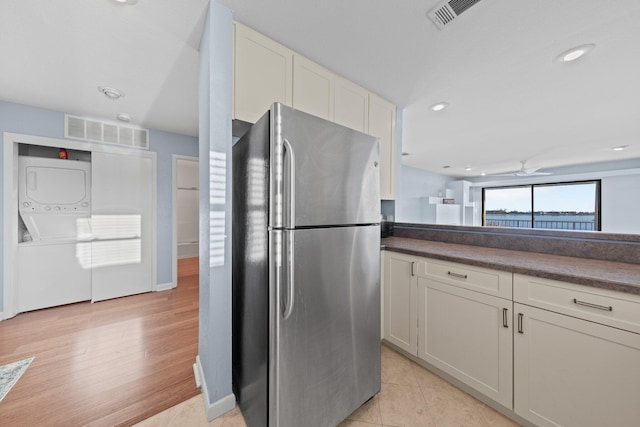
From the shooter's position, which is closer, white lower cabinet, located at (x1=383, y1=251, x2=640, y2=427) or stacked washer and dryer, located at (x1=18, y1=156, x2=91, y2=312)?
white lower cabinet, located at (x1=383, y1=251, x2=640, y2=427)

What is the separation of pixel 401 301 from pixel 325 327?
3.18 ft

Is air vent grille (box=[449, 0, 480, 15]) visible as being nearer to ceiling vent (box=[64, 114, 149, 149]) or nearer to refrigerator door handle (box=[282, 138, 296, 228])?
refrigerator door handle (box=[282, 138, 296, 228])

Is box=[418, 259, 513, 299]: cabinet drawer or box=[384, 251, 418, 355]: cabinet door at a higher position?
box=[418, 259, 513, 299]: cabinet drawer

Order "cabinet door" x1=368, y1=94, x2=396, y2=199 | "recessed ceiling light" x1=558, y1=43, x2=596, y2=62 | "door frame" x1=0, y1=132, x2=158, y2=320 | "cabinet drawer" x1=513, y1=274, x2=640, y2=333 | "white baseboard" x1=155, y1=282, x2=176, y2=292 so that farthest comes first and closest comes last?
"white baseboard" x1=155, y1=282, x2=176, y2=292 → "door frame" x1=0, y1=132, x2=158, y2=320 → "cabinet door" x1=368, y1=94, x2=396, y2=199 → "recessed ceiling light" x1=558, y1=43, x2=596, y2=62 → "cabinet drawer" x1=513, y1=274, x2=640, y2=333

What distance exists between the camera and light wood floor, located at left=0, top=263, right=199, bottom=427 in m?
1.45

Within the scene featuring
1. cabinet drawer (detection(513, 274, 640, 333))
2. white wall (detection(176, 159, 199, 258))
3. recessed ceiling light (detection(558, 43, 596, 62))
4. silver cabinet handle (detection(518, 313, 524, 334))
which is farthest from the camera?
white wall (detection(176, 159, 199, 258))

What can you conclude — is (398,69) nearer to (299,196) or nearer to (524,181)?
(299,196)

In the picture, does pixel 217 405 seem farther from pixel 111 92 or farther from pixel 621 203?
pixel 621 203

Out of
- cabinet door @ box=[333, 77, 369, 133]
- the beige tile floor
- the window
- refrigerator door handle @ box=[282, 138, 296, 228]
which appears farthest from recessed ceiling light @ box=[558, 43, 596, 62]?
the window

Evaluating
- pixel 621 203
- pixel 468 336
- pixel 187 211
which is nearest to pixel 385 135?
pixel 468 336

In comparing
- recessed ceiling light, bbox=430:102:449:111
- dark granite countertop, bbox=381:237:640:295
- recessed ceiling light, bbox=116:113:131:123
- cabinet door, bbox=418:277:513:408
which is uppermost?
recessed ceiling light, bbox=430:102:449:111

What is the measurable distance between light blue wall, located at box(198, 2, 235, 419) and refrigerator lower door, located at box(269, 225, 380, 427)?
0.51m

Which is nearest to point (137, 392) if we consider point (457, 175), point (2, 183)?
point (2, 183)

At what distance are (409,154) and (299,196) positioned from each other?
4.63 metres
